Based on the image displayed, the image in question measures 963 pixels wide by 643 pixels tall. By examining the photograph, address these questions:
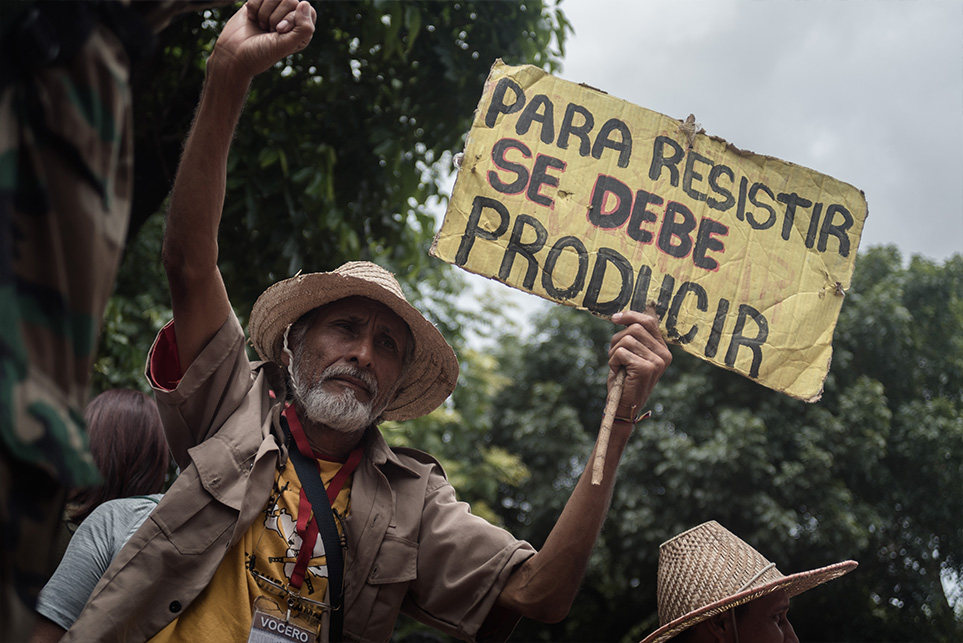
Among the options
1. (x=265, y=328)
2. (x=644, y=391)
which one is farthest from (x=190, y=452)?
(x=644, y=391)

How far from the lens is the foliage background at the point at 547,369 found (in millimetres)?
4160

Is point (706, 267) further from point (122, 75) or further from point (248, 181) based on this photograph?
point (248, 181)

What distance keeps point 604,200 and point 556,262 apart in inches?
10.3

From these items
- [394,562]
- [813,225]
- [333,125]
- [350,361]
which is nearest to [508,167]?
[350,361]

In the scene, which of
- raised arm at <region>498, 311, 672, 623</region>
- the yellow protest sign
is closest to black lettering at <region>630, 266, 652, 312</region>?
the yellow protest sign

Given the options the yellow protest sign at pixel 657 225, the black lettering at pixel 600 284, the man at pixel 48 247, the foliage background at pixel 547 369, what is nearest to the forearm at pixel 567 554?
the black lettering at pixel 600 284

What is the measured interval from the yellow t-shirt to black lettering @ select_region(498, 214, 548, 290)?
0.84 metres

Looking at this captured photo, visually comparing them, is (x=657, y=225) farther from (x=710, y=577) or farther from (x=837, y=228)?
(x=710, y=577)

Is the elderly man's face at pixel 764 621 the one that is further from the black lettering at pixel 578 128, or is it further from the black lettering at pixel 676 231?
the black lettering at pixel 578 128

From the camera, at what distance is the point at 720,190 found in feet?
8.23

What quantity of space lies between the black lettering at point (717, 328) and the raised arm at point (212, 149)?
138cm

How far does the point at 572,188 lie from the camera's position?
2.44 m

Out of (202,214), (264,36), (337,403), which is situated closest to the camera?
(264,36)

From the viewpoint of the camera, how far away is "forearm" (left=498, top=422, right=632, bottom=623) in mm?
2098
